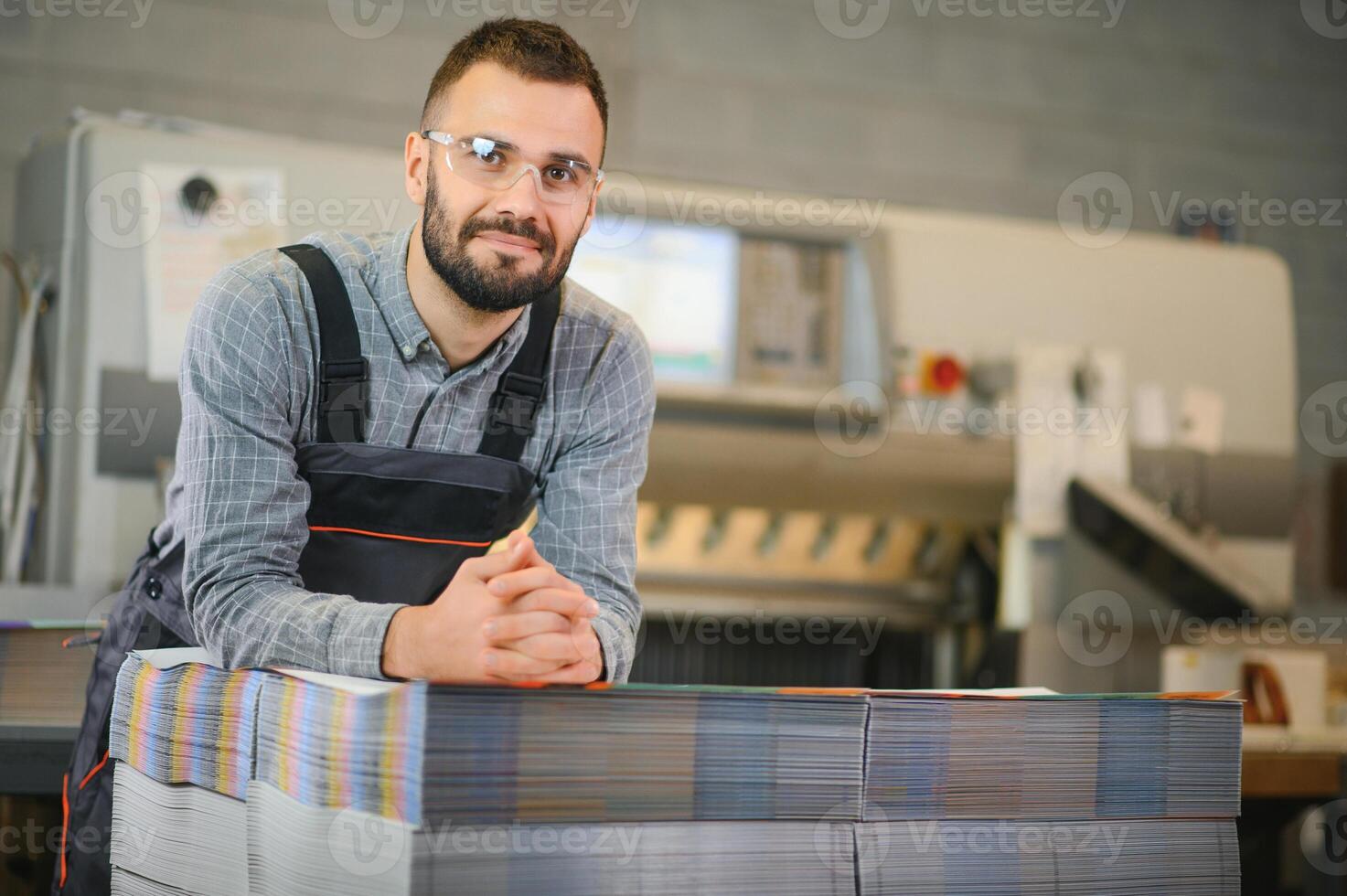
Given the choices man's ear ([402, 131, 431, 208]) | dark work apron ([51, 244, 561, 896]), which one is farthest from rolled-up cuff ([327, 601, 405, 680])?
man's ear ([402, 131, 431, 208])

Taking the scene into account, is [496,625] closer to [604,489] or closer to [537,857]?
[537,857]

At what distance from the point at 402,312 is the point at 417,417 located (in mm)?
100

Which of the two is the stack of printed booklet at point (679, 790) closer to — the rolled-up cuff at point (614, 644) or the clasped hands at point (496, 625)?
the clasped hands at point (496, 625)

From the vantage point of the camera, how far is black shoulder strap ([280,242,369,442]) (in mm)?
1203

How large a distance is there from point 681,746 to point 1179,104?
4074 millimetres

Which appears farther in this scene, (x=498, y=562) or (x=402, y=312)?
(x=402, y=312)

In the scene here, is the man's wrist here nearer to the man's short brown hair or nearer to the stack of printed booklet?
the stack of printed booklet

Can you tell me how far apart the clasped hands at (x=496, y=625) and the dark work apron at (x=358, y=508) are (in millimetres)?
267

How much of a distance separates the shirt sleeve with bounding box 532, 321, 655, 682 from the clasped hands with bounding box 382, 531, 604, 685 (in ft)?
1.08

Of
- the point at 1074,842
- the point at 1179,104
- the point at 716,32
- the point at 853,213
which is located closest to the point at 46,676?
the point at 1074,842

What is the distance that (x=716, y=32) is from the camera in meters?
3.75

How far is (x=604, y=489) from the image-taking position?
1.33 meters

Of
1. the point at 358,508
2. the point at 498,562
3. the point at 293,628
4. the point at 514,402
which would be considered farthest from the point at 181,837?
the point at 514,402

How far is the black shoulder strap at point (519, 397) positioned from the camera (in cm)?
128
